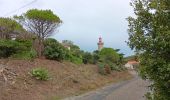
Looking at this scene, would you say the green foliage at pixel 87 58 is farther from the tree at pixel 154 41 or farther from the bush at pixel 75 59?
the tree at pixel 154 41

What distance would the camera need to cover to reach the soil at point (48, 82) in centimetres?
2100

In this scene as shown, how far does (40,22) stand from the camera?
28594mm

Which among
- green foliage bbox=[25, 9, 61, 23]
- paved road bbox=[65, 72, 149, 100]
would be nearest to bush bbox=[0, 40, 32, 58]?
green foliage bbox=[25, 9, 61, 23]

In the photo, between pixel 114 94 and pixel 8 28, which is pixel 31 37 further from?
pixel 114 94

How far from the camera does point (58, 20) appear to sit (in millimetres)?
29203

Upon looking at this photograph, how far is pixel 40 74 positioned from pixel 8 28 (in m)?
4.84

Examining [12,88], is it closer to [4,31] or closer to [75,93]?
[75,93]

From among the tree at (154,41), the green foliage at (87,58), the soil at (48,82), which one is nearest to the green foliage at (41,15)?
the soil at (48,82)

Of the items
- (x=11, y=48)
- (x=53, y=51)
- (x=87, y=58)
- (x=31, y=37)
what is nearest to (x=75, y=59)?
(x=87, y=58)

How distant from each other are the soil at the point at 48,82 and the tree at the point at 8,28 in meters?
2.36

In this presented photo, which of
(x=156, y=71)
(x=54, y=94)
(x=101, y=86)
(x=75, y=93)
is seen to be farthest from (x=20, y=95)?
(x=156, y=71)

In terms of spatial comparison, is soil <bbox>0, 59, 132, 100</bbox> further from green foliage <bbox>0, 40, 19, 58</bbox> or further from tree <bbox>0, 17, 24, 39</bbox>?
tree <bbox>0, 17, 24, 39</bbox>

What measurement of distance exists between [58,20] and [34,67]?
4.90 metres

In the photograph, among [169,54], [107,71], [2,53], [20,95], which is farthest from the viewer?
[107,71]
